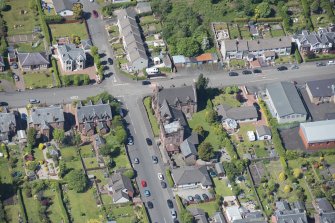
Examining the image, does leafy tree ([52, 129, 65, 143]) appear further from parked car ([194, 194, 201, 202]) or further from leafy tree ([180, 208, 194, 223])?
parked car ([194, 194, 201, 202])

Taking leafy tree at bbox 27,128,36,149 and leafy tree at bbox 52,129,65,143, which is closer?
leafy tree at bbox 27,128,36,149

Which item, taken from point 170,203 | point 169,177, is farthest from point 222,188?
point 170,203

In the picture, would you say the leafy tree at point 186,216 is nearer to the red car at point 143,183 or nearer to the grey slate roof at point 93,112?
the red car at point 143,183

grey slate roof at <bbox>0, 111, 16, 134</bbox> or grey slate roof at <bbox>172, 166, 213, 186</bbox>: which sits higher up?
grey slate roof at <bbox>0, 111, 16, 134</bbox>

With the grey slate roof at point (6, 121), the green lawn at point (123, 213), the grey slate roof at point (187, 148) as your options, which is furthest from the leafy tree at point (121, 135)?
the grey slate roof at point (6, 121)

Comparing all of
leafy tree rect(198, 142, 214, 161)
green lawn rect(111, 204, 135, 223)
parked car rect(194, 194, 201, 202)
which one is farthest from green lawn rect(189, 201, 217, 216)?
green lawn rect(111, 204, 135, 223)

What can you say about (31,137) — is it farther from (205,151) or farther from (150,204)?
(205,151)
